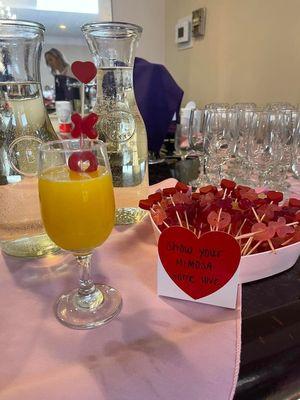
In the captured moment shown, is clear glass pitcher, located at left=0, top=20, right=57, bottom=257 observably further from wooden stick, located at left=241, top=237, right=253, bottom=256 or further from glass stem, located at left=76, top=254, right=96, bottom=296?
wooden stick, located at left=241, top=237, right=253, bottom=256

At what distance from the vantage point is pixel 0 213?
53 cm

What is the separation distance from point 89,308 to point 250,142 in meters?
0.62

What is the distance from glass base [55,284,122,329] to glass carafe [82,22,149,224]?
22 centimetres

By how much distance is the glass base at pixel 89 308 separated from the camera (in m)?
0.40

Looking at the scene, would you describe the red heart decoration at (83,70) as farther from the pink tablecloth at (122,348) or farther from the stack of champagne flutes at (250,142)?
the stack of champagne flutes at (250,142)

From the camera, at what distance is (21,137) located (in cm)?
52

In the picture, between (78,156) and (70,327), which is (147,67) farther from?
(70,327)

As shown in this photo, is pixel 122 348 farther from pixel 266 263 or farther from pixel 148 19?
pixel 148 19

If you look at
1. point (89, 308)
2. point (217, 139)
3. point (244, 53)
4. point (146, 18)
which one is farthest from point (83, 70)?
point (146, 18)

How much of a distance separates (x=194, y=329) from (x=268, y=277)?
16 cm

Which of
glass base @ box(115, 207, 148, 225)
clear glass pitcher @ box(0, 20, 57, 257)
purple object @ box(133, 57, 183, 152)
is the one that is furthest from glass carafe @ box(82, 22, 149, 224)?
purple object @ box(133, 57, 183, 152)

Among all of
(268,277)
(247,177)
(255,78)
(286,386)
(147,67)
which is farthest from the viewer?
(255,78)

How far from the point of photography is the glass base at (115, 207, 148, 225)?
0.65m

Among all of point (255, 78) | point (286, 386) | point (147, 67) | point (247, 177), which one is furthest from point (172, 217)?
point (255, 78)
